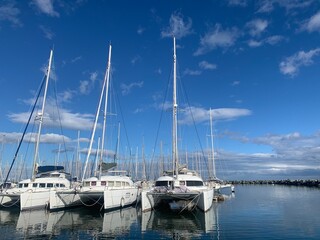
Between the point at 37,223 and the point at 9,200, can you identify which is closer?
the point at 37,223

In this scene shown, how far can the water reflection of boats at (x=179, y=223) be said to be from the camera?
714 inches

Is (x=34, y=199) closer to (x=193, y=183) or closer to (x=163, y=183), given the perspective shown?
(x=163, y=183)

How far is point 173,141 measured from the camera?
29312 millimetres

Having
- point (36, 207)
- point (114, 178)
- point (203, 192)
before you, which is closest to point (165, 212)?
point (203, 192)

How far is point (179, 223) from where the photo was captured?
21.2 metres

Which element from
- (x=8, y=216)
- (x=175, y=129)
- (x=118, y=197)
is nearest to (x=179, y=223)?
(x=118, y=197)

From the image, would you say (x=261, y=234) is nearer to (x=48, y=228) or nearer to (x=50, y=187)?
(x=48, y=228)

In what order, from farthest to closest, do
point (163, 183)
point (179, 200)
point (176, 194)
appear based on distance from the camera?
point (163, 183) < point (179, 200) < point (176, 194)

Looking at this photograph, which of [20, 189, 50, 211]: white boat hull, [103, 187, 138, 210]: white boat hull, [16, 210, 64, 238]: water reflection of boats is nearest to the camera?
[16, 210, 64, 238]: water reflection of boats

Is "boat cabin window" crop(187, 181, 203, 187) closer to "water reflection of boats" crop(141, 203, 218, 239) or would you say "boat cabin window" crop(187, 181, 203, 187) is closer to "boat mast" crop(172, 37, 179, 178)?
"boat mast" crop(172, 37, 179, 178)

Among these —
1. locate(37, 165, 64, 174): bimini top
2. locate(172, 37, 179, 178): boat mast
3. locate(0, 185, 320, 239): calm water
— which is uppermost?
locate(172, 37, 179, 178): boat mast

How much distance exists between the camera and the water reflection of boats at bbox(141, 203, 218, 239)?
1814cm

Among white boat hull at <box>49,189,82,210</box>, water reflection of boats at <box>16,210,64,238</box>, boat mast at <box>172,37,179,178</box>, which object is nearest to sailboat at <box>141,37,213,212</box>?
boat mast at <box>172,37,179,178</box>

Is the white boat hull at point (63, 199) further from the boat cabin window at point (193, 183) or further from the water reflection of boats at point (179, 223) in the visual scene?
the boat cabin window at point (193, 183)
